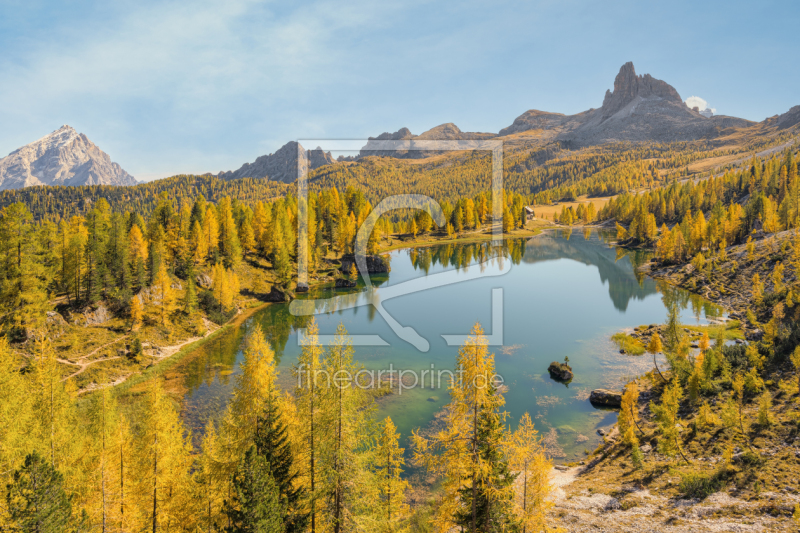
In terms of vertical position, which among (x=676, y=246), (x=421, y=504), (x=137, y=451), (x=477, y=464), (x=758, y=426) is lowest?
(x=421, y=504)

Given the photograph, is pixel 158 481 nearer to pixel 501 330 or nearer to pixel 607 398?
pixel 607 398

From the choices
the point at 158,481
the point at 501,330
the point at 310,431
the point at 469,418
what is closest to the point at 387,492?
the point at 310,431

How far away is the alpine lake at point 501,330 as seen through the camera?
38.1 m

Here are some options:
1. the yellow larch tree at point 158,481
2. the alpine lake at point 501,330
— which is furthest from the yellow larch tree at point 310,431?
the alpine lake at point 501,330

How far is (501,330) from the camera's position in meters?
60.6

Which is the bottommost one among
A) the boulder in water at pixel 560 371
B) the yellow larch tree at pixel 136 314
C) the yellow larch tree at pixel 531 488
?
the boulder in water at pixel 560 371

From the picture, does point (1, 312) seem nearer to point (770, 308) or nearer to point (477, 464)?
point (477, 464)

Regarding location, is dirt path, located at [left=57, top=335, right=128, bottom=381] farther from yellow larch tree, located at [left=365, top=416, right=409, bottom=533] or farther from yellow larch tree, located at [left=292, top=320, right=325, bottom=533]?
yellow larch tree, located at [left=365, top=416, right=409, bottom=533]

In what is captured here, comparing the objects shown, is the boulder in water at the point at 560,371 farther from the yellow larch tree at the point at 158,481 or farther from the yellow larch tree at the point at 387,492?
the yellow larch tree at the point at 158,481

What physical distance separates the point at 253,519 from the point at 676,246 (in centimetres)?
11339

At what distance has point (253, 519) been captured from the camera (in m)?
14.6

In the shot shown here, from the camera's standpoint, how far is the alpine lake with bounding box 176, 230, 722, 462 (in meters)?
38.1

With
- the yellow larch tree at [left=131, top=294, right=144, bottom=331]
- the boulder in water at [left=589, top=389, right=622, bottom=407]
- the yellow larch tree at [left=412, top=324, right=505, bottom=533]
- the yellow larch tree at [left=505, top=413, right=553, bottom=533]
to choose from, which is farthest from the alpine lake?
the yellow larch tree at [left=412, top=324, right=505, bottom=533]

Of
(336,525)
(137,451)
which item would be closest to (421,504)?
(336,525)
